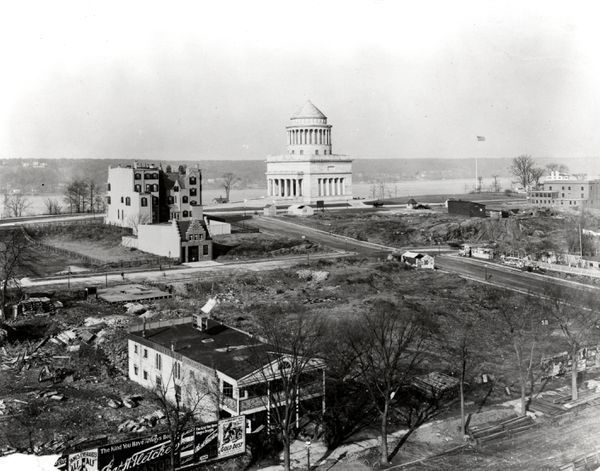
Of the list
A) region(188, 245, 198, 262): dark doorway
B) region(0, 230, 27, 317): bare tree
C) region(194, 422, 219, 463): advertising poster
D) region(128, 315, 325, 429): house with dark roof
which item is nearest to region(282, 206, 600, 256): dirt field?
region(188, 245, 198, 262): dark doorway

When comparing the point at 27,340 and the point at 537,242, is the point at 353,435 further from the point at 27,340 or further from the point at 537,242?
the point at 537,242

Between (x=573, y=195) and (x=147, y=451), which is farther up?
(x=573, y=195)

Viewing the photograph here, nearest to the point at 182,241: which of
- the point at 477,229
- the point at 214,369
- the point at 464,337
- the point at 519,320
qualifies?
the point at 519,320

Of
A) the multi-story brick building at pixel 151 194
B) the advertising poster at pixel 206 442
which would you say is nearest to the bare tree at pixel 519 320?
the advertising poster at pixel 206 442

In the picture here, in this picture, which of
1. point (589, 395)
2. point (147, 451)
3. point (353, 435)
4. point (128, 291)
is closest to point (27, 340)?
point (128, 291)

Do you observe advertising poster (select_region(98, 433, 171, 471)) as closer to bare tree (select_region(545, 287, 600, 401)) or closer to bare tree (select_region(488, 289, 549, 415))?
bare tree (select_region(545, 287, 600, 401))

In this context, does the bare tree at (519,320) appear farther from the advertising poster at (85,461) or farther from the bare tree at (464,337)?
the advertising poster at (85,461)

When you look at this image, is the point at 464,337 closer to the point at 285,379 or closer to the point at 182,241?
the point at 285,379
